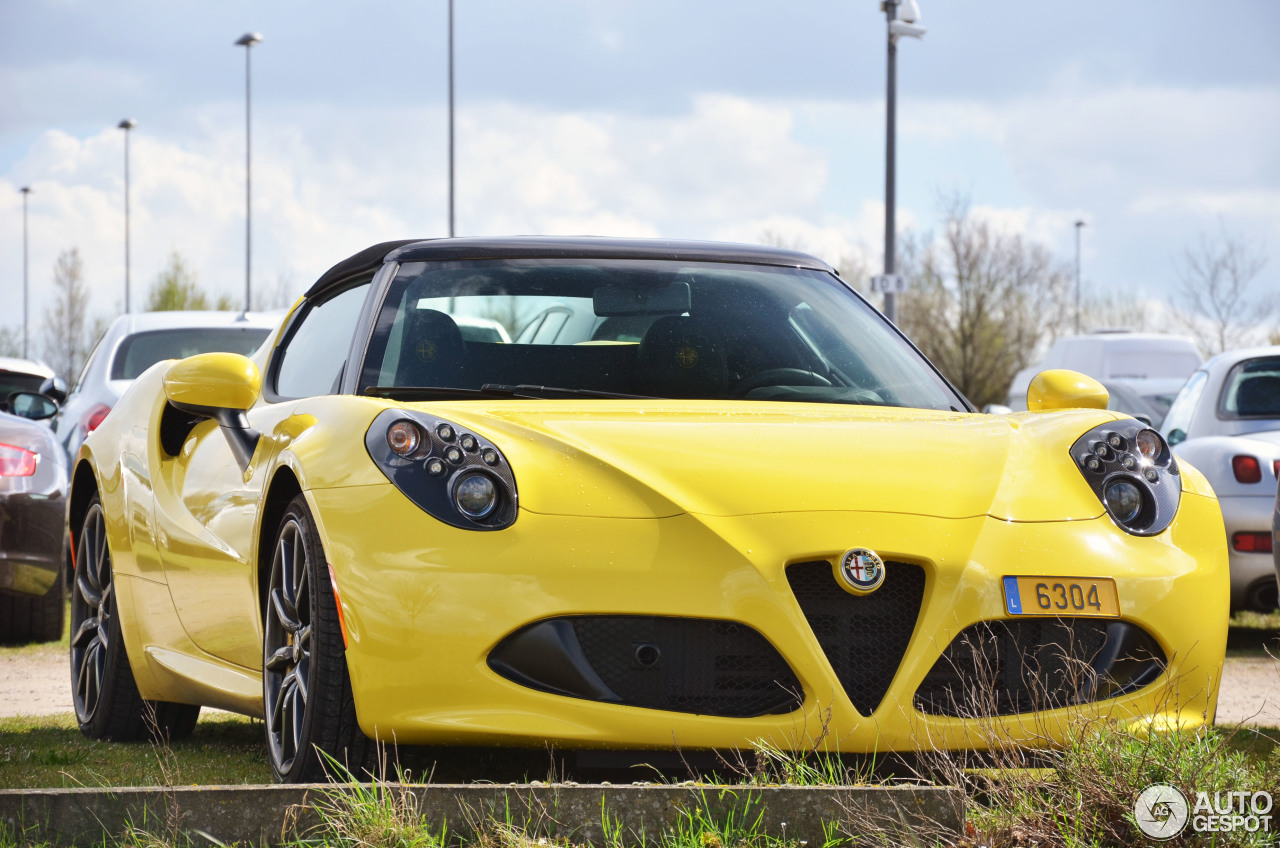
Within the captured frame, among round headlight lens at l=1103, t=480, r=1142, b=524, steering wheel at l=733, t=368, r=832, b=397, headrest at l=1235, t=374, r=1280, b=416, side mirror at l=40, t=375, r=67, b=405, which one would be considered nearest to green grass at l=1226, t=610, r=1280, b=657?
headrest at l=1235, t=374, r=1280, b=416

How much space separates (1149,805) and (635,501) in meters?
1.17

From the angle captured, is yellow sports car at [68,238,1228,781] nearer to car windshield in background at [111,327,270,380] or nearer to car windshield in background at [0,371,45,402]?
car windshield in background at [111,327,270,380]

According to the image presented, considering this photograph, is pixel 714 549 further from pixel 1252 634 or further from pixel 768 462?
pixel 1252 634

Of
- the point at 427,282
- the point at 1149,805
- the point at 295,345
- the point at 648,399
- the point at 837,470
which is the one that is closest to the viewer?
the point at 1149,805

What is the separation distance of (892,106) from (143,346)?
12.3 meters

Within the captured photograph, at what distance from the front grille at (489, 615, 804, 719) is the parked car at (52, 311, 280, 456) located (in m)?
7.94

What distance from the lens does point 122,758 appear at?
5.07 metres

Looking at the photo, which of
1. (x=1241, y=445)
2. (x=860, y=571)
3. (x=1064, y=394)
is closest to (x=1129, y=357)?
(x=1241, y=445)

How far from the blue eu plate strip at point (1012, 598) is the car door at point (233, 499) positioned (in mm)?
1840

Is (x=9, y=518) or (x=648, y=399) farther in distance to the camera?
(x=9, y=518)

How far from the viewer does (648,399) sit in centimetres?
438

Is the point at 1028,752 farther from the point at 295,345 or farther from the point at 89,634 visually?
the point at 89,634

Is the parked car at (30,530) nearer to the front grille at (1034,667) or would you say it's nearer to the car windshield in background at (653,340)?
the car windshield in background at (653,340)

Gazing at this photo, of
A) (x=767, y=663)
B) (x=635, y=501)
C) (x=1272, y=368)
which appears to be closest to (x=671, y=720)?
(x=767, y=663)
